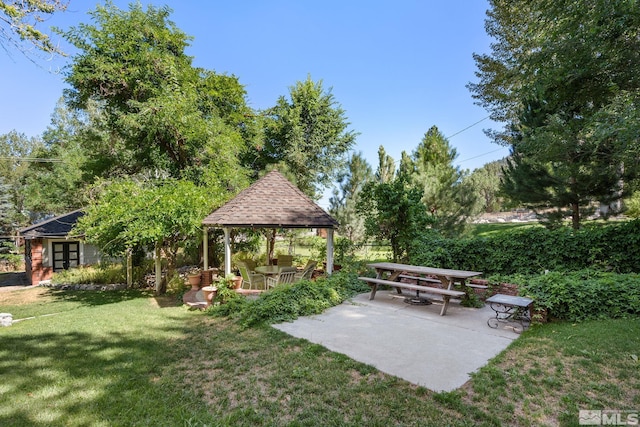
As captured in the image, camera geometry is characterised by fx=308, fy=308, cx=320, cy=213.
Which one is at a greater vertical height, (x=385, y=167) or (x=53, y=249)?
(x=385, y=167)

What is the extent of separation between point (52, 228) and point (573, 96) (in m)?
21.2

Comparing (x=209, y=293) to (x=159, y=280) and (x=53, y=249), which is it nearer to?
(x=159, y=280)

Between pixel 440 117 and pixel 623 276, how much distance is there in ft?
34.8

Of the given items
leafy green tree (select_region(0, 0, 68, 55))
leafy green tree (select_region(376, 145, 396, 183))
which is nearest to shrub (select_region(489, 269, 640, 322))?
leafy green tree (select_region(376, 145, 396, 183))

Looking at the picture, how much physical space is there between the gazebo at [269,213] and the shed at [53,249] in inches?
337

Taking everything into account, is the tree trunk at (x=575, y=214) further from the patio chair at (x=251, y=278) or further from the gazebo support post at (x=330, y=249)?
the patio chair at (x=251, y=278)

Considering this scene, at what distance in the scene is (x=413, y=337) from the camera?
212 inches

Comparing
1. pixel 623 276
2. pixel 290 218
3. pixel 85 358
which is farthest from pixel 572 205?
pixel 85 358

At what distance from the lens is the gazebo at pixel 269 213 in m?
8.80

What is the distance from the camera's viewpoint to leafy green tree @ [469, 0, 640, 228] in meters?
6.79

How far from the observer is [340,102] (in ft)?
61.0

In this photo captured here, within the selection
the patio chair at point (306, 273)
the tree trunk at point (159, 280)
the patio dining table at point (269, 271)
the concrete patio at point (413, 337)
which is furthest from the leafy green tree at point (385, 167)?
the tree trunk at point (159, 280)

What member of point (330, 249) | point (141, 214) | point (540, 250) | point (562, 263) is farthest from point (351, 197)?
point (141, 214)

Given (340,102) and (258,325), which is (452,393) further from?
(340,102)
